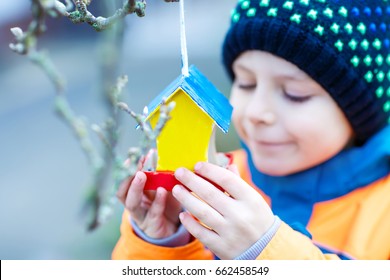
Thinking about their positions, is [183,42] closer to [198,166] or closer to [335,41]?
[198,166]

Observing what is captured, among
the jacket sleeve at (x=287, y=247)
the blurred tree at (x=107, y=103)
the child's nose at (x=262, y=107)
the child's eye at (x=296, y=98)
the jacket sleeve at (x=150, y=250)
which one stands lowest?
the jacket sleeve at (x=150, y=250)

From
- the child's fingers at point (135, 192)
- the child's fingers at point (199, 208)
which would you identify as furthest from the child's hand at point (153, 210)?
the child's fingers at point (199, 208)

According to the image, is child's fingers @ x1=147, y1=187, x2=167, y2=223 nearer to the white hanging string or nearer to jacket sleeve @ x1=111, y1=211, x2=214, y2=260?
jacket sleeve @ x1=111, y1=211, x2=214, y2=260

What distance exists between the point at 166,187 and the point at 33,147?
1.67 m

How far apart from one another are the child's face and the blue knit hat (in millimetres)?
21

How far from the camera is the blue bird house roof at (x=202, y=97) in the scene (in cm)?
66

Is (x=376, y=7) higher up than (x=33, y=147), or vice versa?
(x=376, y=7)

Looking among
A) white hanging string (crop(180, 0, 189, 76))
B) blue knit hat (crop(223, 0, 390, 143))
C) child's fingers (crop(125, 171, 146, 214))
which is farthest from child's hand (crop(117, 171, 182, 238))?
blue knit hat (crop(223, 0, 390, 143))

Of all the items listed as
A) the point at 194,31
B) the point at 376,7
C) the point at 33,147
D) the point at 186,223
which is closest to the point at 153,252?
the point at 186,223

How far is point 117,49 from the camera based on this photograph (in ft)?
0.96

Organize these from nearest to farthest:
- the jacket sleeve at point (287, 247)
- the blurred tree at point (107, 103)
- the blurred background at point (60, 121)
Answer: the blurred tree at point (107, 103)
the jacket sleeve at point (287, 247)
the blurred background at point (60, 121)

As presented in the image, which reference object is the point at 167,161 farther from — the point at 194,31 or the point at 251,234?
the point at 194,31

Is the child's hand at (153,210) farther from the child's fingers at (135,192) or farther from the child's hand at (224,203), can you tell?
the child's hand at (224,203)

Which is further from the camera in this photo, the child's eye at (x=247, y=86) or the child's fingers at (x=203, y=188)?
the child's eye at (x=247, y=86)
